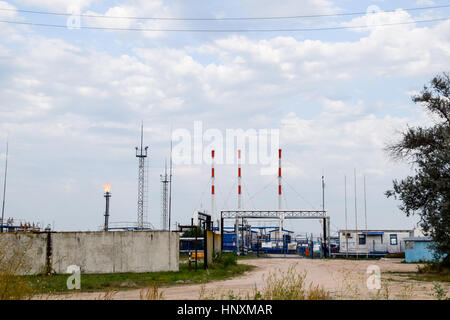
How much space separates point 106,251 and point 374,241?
3745 centimetres

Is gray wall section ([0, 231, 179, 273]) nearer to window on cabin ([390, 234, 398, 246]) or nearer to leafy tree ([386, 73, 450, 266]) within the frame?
leafy tree ([386, 73, 450, 266])

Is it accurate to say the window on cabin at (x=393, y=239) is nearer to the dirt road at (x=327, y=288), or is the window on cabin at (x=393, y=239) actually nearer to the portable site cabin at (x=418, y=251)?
the portable site cabin at (x=418, y=251)

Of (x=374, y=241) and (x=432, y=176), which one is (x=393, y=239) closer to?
(x=374, y=241)

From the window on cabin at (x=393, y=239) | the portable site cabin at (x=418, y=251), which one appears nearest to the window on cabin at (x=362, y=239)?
the window on cabin at (x=393, y=239)

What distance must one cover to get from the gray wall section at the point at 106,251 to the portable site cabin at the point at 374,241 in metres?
34.1

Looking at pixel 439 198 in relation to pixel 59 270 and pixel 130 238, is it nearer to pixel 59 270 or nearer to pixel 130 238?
pixel 130 238

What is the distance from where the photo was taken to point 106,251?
24.7m

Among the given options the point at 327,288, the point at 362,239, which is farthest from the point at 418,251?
the point at 327,288

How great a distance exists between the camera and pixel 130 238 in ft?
81.1
